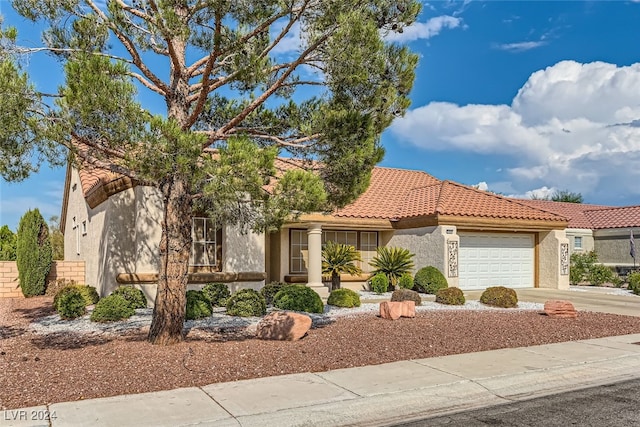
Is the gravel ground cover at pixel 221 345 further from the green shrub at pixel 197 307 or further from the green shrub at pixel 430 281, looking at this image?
the green shrub at pixel 430 281

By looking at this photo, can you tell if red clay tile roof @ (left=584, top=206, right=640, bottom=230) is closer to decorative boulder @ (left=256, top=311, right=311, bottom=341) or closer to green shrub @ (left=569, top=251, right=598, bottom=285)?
green shrub @ (left=569, top=251, right=598, bottom=285)

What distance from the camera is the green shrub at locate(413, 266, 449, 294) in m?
17.8

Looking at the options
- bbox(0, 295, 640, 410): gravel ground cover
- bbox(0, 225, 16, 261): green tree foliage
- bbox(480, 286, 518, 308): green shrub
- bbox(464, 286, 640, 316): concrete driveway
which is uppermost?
bbox(0, 225, 16, 261): green tree foliage

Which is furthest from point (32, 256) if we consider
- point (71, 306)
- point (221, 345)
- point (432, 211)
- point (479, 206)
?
point (479, 206)

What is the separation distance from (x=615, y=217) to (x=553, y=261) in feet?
35.1

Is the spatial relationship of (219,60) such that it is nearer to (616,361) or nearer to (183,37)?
(183,37)

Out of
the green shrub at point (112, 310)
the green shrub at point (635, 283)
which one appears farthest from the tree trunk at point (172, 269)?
the green shrub at point (635, 283)

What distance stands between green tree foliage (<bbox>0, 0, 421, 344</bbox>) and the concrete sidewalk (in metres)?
2.58

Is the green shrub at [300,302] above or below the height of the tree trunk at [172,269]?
below

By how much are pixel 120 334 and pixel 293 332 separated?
3.38 metres

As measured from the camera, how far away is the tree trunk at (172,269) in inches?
355

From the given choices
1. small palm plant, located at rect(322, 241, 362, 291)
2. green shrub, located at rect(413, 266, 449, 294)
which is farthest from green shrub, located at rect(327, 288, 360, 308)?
green shrub, located at rect(413, 266, 449, 294)

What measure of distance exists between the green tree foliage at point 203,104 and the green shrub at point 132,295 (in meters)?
4.65

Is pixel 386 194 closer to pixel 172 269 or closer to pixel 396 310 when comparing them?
pixel 396 310
